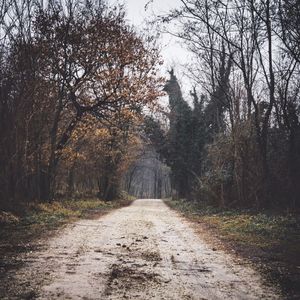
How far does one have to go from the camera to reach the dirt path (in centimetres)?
451

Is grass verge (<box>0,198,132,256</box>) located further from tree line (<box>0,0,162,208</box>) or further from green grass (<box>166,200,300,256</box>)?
green grass (<box>166,200,300,256</box>)

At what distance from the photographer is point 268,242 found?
30.2ft

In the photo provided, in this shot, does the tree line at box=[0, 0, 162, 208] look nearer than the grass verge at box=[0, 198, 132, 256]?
No

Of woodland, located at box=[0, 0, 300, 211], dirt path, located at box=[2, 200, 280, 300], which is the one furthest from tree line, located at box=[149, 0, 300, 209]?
dirt path, located at box=[2, 200, 280, 300]

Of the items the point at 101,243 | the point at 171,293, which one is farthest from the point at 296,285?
the point at 101,243

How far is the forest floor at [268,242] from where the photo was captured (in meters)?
5.64

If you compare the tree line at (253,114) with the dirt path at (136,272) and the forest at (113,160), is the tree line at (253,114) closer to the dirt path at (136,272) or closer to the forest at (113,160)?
the forest at (113,160)

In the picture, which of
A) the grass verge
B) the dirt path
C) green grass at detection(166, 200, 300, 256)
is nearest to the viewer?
the dirt path

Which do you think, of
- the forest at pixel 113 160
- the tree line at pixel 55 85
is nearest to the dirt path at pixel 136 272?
the forest at pixel 113 160

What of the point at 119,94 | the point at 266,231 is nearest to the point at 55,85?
the point at 119,94

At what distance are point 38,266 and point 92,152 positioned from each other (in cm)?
2309

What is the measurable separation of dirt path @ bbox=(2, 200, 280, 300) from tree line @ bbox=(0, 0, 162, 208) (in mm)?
5513

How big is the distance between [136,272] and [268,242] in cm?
490

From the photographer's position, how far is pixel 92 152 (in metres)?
28.6
